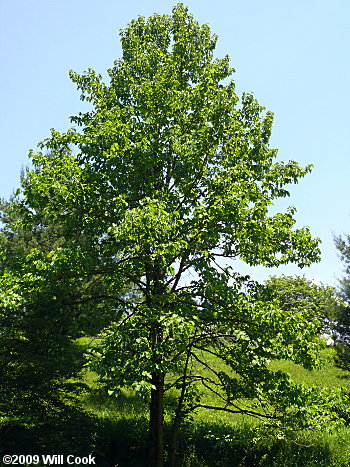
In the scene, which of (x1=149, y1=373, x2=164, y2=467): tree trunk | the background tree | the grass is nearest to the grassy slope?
the grass

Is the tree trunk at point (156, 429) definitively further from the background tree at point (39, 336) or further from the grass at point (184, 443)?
the background tree at point (39, 336)

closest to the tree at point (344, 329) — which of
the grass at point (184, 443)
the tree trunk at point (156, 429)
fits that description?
the grass at point (184, 443)

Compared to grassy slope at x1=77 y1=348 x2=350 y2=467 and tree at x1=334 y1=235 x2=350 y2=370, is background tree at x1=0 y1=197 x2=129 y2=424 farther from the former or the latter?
tree at x1=334 y1=235 x2=350 y2=370

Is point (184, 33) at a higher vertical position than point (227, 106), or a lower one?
higher

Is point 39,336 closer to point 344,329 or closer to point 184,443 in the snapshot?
point 184,443

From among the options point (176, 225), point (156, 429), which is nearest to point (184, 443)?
point (156, 429)

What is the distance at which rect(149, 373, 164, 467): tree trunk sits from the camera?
10812mm

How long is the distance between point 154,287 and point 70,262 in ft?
9.70

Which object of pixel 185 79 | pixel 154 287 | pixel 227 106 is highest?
pixel 185 79

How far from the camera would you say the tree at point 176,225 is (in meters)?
8.56

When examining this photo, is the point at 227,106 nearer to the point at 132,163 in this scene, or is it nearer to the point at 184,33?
the point at 132,163

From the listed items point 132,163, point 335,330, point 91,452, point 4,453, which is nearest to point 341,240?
point 335,330

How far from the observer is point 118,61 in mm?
14602

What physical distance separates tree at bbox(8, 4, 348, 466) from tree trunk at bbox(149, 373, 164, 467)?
4 centimetres
